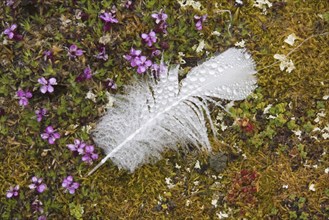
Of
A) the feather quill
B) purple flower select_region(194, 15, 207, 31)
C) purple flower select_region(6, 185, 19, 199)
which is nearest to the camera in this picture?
the feather quill

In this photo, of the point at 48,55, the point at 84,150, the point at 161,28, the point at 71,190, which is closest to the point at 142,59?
the point at 161,28

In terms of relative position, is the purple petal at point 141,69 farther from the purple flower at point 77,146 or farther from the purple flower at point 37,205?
the purple flower at point 37,205

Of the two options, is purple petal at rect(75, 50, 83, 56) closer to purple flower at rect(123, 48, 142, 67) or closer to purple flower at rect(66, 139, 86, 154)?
purple flower at rect(123, 48, 142, 67)

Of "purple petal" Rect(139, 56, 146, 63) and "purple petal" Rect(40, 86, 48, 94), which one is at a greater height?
"purple petal" Rect(40, 86, 48, 94)

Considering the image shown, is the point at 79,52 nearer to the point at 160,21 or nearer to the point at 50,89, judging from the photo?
the point at 50,89

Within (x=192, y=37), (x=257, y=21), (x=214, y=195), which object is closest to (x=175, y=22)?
(x=192, y=37)

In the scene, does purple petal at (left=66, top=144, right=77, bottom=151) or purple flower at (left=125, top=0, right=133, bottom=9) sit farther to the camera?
purple flower at (left=125, top=0, right=133, bottom=9)

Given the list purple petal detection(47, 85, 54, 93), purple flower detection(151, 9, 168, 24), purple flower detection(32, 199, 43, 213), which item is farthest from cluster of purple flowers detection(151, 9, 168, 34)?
purple flower detection(32, 199, 43, 213)
